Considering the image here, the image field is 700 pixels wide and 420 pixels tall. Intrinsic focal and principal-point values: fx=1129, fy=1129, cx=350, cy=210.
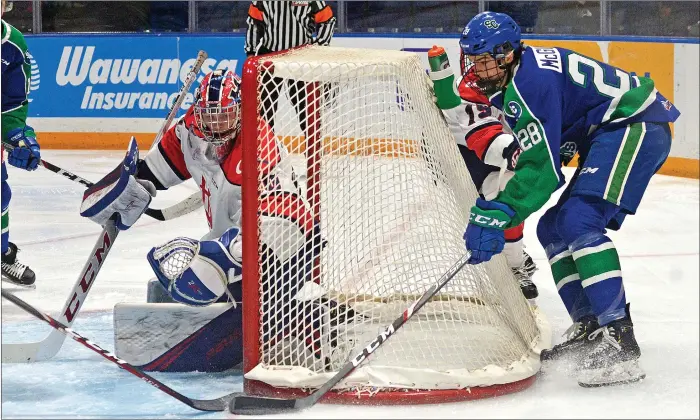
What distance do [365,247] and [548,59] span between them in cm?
62

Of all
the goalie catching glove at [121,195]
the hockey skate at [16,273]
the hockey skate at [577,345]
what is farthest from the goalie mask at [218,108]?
the hockey skate at [16,273]

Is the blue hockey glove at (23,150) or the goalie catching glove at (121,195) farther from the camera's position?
the blue hockey glove at (23,150)

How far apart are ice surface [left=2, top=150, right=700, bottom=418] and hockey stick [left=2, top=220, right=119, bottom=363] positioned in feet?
0.10

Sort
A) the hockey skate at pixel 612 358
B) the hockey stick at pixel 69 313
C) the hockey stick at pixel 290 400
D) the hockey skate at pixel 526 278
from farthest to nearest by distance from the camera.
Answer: the hockey skate at pixel 526 278 < the hockey stick at pixel 69 313 < the hockey skate at pixel 612 358 < the hockey stick at pixel 290 400

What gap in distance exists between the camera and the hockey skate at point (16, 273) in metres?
3.73

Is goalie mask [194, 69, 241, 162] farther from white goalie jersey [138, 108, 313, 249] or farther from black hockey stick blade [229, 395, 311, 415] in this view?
black hockey stick blade [229, 395, 311, 415]

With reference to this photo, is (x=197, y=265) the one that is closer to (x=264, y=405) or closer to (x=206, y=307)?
(x=206, y=307)

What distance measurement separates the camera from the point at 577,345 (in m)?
2.76

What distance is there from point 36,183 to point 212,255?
3362mm

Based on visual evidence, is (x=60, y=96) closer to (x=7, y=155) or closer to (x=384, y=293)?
(x=7, y=155)

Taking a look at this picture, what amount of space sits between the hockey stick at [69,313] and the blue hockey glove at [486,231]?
1052 mm

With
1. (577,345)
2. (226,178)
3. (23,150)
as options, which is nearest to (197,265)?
(226,178)

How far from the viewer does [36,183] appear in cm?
569

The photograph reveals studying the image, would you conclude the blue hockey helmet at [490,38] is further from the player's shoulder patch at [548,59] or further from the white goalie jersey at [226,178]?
the white goalie jersey at [226,178]
